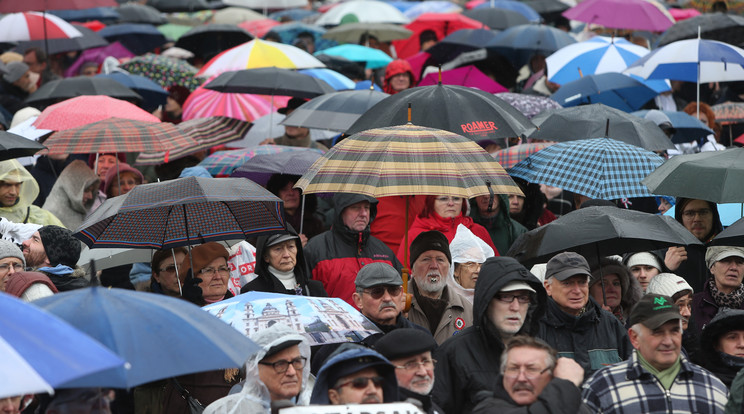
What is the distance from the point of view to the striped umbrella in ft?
23.6

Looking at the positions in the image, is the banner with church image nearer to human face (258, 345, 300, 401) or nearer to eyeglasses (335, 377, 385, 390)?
human face (258, 345, 300, 401)

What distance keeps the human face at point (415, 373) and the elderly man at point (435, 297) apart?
65.3 inches

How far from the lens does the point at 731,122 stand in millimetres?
15117

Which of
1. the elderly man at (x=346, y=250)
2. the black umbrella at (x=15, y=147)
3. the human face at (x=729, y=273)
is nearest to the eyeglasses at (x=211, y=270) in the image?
the elderly man at (x=346, y=250)

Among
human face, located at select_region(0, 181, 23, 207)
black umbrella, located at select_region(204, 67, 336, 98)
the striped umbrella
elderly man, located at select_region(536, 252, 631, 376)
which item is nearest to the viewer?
the striped umbrella

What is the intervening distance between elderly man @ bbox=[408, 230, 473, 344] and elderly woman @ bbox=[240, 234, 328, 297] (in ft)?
2.38

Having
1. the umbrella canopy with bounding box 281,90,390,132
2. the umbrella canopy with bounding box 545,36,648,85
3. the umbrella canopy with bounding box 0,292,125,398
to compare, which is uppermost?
the umbrella canopy with bounding box 545,36,648,85

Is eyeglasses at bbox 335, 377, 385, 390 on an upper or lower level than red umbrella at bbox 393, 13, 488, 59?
lower

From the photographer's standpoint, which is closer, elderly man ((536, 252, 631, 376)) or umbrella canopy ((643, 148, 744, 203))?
elderly man ((536, 252, 631, 376))

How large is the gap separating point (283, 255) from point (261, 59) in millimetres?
4891

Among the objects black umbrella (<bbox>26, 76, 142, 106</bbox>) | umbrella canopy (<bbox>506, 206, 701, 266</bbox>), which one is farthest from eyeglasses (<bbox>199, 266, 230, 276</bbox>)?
black umbrella (<bbox>26, 76, 142, 106</bbox>)

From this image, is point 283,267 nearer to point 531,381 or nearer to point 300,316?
point 300,316

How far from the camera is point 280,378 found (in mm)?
6348

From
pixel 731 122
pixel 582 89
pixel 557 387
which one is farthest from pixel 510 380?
A: pixel 731 122
